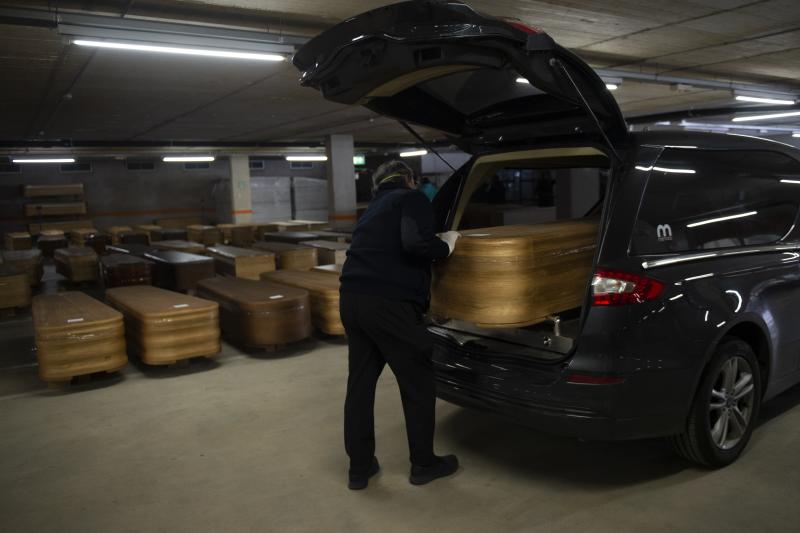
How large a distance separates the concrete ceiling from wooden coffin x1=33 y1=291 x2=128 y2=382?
2.87m

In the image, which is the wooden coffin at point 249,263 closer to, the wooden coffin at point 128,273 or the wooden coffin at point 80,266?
the wooden coffin at point 128,273

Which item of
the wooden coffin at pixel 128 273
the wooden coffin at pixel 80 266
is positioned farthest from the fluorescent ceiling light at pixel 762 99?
the wooden coffin at pixel 80 266

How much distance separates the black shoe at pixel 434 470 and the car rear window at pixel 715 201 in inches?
62.4

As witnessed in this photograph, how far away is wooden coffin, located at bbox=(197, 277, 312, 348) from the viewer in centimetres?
628

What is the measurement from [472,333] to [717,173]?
167 centimetres

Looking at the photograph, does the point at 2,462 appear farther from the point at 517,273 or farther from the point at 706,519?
the point at 706,519

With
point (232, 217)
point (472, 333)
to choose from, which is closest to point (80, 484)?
point (472, 333)

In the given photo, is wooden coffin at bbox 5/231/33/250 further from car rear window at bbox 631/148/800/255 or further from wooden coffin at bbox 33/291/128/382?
car rear window at bbox 631/148/800/255

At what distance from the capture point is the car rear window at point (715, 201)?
3072mm

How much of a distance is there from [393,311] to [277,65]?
5.98m

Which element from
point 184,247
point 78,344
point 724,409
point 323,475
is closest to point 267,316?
point 78,344

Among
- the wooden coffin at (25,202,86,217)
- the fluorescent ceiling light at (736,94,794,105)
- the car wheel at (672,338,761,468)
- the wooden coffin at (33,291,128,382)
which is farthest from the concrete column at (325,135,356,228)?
the car wheel at (672,338,761,468)

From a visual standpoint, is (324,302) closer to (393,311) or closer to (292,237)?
(393,311)

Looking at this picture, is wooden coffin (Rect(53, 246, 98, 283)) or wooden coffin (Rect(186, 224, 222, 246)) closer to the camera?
wooden coffin (Rect(53, 246, 98, 283))
